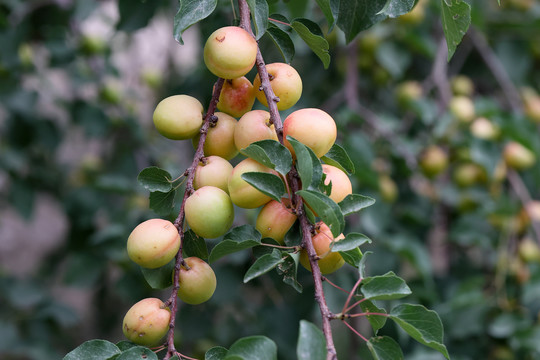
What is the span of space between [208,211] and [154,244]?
0.06 meters

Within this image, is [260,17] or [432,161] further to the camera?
[432,161]

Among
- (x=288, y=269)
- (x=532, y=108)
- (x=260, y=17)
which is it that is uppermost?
(x=260, y=17)

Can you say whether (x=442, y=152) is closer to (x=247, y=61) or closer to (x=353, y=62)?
(x=353, y=62)

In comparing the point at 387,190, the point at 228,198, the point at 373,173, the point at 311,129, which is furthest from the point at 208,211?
the point at 387,190

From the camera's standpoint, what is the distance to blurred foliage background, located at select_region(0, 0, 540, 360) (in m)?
1.31

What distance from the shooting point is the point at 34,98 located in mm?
1688

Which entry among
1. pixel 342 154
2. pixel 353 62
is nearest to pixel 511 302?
pixel 353 62

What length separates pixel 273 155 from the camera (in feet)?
1.68

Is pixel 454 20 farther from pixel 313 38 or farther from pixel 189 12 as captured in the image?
pixel 189 12

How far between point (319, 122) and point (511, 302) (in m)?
1.06

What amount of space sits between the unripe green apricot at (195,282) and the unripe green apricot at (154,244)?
24mm

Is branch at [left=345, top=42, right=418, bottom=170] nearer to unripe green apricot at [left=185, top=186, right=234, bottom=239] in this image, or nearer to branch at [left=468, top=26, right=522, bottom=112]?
branch at [left=468, top=26, right=522, bottom=112]

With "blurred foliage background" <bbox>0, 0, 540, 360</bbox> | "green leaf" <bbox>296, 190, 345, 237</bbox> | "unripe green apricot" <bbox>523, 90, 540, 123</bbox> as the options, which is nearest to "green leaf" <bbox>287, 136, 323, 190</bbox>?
"green leaf" <bbox>296, 190, 345, 237</bbox>

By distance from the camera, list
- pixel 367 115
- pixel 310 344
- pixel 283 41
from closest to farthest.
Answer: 1. pixel 310 344
2. pixel 283 41
3. pixel 367 115
